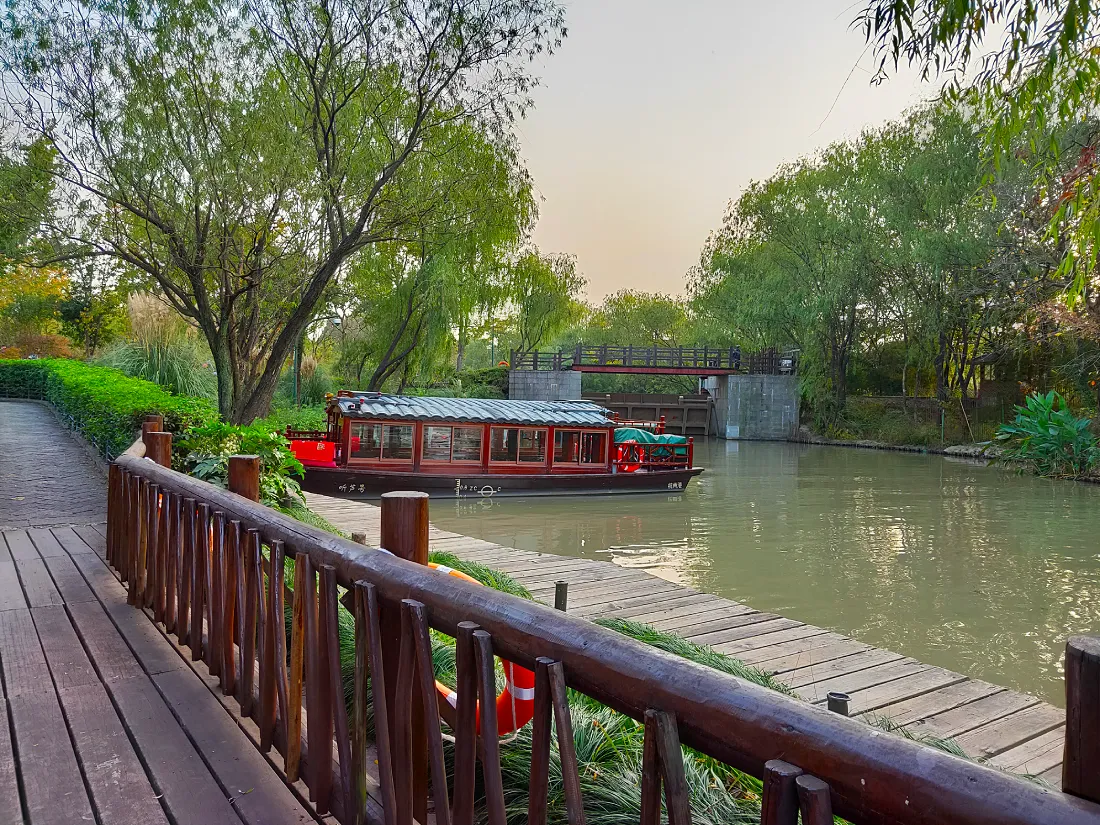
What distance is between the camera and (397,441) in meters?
14.5

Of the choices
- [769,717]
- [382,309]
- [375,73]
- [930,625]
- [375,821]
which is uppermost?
[375,73]

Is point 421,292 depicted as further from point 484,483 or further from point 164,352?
point 484,483

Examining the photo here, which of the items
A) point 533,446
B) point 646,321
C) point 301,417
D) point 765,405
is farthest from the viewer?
point 646,321

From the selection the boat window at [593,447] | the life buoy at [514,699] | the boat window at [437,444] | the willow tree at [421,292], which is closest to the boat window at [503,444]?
the boat window at [437,444]

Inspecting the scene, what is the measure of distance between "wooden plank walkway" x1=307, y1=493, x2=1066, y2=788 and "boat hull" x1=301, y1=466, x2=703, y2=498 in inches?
283

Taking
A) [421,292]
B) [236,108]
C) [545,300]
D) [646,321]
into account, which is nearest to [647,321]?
[646,321]

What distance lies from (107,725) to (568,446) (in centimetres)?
1331

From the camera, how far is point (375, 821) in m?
1.89

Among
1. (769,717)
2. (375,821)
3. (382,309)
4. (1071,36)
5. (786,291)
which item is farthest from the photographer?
(786,291)

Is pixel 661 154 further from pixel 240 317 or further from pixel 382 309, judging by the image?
pixel 382 309

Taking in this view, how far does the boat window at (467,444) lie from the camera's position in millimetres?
14773

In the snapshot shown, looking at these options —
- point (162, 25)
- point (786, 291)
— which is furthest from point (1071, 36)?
point (786, 291)

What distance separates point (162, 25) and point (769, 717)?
1007cm

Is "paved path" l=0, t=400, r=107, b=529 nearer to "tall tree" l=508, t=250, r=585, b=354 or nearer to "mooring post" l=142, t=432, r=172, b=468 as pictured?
"mooring post" l=142, t=432, r=172, b=468
